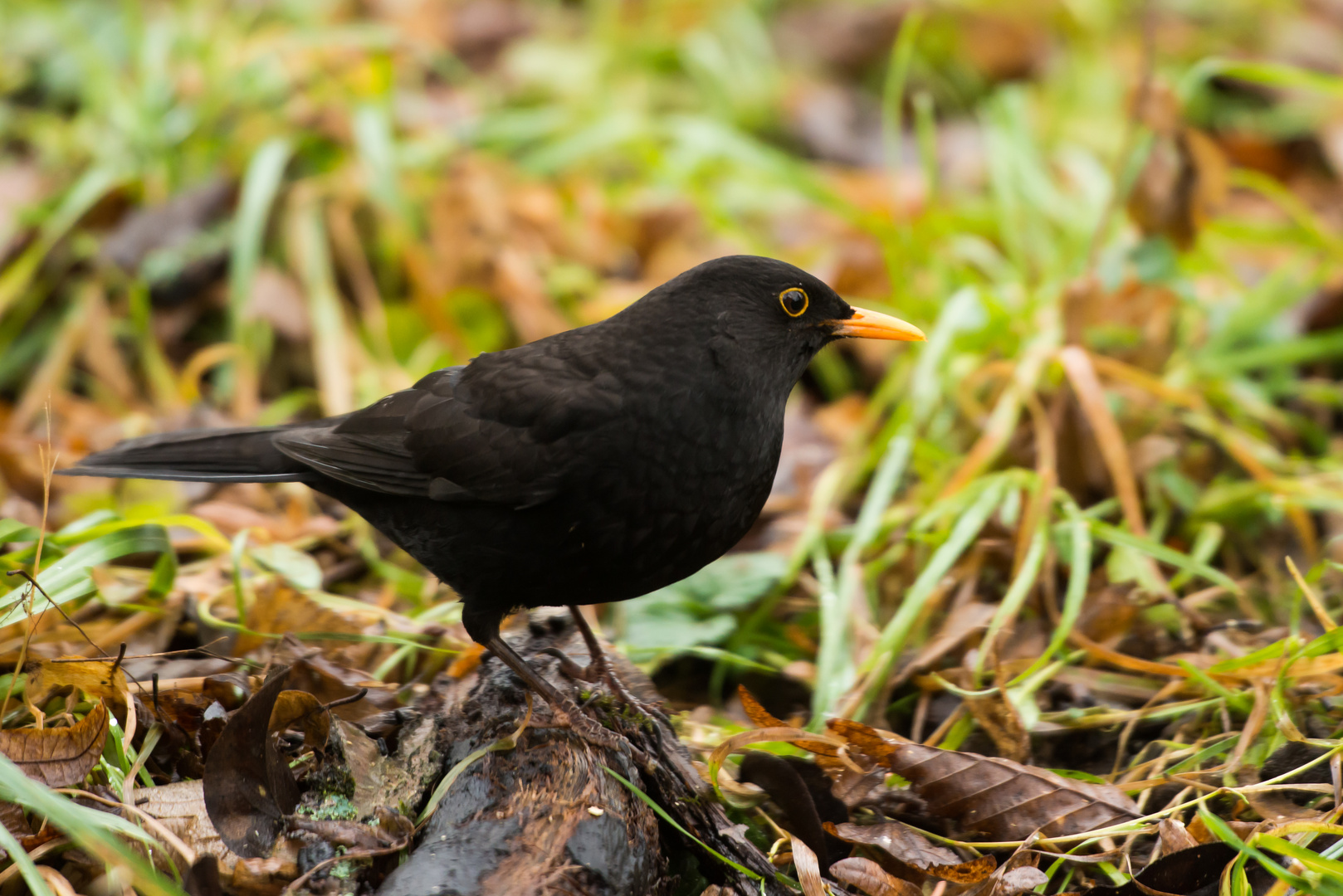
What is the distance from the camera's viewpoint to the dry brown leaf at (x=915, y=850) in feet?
8.23

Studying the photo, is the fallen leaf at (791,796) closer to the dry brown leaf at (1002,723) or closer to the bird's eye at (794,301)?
the dry brown leaf at (1002,723)

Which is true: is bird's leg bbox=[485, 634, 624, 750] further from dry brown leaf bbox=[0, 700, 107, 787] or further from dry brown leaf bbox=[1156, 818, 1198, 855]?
dry brown leaf bbox=[1156, 818, 1198, 855]

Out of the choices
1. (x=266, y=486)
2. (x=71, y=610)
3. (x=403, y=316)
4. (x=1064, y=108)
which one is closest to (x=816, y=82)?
(x=1064, y=108)

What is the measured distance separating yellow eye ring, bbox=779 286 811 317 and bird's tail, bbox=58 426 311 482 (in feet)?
4.72

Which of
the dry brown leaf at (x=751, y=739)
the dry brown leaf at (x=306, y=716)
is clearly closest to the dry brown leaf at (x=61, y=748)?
the dry brown leaf at (x=306, y=716)

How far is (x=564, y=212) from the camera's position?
5.74 metres

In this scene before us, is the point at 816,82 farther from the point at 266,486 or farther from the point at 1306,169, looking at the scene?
the point at 266,486

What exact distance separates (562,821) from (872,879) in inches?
26.8

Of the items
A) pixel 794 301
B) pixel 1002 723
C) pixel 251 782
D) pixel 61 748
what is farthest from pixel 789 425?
pixel 61 748

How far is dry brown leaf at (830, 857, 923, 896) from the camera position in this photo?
2.43m

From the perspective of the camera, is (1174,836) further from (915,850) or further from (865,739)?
(865,739)

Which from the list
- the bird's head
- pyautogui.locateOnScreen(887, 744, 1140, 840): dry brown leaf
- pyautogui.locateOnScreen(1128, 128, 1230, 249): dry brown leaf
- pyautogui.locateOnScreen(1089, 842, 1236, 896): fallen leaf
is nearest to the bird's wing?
the bird's head

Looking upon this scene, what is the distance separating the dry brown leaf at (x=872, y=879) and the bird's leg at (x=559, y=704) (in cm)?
55

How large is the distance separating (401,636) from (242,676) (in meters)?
0.48
